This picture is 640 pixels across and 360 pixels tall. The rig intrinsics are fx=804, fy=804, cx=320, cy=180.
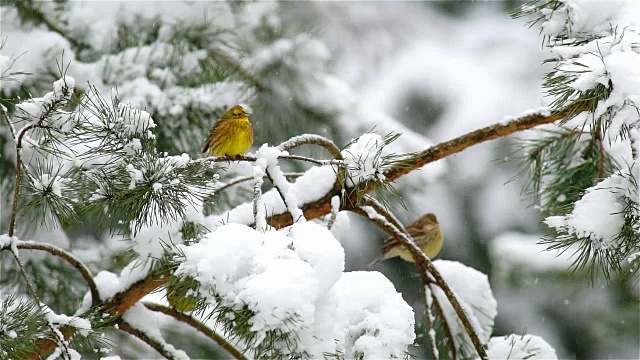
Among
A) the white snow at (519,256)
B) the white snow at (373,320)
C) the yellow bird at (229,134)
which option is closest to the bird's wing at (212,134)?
the yellow bird at (229,134)

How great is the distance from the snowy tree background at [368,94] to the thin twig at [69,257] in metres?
0.22

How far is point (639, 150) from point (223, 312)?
0.70 metres

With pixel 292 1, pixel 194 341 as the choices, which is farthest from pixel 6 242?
pixel 292 1

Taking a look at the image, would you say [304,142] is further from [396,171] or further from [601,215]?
[601,215]

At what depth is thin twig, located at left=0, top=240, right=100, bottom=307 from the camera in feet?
4.71

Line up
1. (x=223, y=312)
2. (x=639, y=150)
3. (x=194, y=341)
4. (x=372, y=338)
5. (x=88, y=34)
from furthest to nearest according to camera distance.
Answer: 1. (x=194, y=341)
2. (x=88, y=34)
3. (x=639, y=150)
4. (x=372, y=338)
5. (x=223, y=312)

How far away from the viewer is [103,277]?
181 cm

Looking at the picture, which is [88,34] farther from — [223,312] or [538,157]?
[223,312]

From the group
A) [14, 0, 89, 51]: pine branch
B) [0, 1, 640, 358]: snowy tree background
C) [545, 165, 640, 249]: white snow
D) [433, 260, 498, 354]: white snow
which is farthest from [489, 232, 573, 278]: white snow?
[545, 165, 640, 249]: white snow

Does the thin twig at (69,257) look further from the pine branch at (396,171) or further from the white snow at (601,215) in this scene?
the white snow at (601,215)

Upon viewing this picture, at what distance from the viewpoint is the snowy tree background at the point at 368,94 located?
8.27 ft

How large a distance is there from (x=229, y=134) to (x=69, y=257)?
35.1 inches

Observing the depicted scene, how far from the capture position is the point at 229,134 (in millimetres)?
2393

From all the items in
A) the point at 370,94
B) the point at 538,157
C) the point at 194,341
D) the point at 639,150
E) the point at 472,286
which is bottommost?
the point at 194,341
